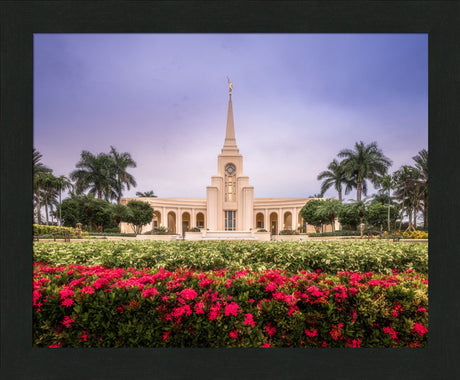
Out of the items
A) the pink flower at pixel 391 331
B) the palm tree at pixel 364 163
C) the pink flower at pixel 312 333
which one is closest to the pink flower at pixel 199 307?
the pink flower at pixel 312 333

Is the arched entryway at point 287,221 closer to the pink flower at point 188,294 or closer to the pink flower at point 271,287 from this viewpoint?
the pink flower at point 271,287

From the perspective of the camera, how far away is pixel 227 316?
258 centimetres

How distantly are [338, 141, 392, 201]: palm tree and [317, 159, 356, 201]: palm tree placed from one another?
981mm

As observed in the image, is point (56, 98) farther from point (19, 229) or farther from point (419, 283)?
point (419, 283)

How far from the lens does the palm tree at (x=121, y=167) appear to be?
87.5 feet

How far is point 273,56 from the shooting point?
4090 millimetres

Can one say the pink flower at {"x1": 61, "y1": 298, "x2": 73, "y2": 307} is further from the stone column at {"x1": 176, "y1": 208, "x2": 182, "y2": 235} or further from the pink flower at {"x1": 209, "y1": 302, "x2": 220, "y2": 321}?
the stone column at {"x1": 176, "y1": 208, "x2": 182, "y2": 235}

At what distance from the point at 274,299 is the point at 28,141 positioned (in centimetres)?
301

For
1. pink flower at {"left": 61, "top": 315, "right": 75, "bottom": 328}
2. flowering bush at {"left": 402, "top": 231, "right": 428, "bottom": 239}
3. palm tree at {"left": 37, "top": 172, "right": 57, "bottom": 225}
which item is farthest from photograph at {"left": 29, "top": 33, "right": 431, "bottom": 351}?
palm tree at {"left": 37, "top": 172, "right": 57, "bottom": 225}

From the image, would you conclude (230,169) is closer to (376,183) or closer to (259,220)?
(259,220)

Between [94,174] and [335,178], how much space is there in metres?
24.6

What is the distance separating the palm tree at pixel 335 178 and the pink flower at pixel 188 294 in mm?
25653

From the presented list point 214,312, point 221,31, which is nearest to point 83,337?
point 214,312

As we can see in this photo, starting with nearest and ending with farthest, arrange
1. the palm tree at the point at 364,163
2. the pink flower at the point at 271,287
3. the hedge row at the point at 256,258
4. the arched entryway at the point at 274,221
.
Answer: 1. the pink flower at the point at 271,287
2. the hedge row at the point at 256,258
3. the palm tree at the point at 364,163
4. the arched entryway at the point at 274,221
